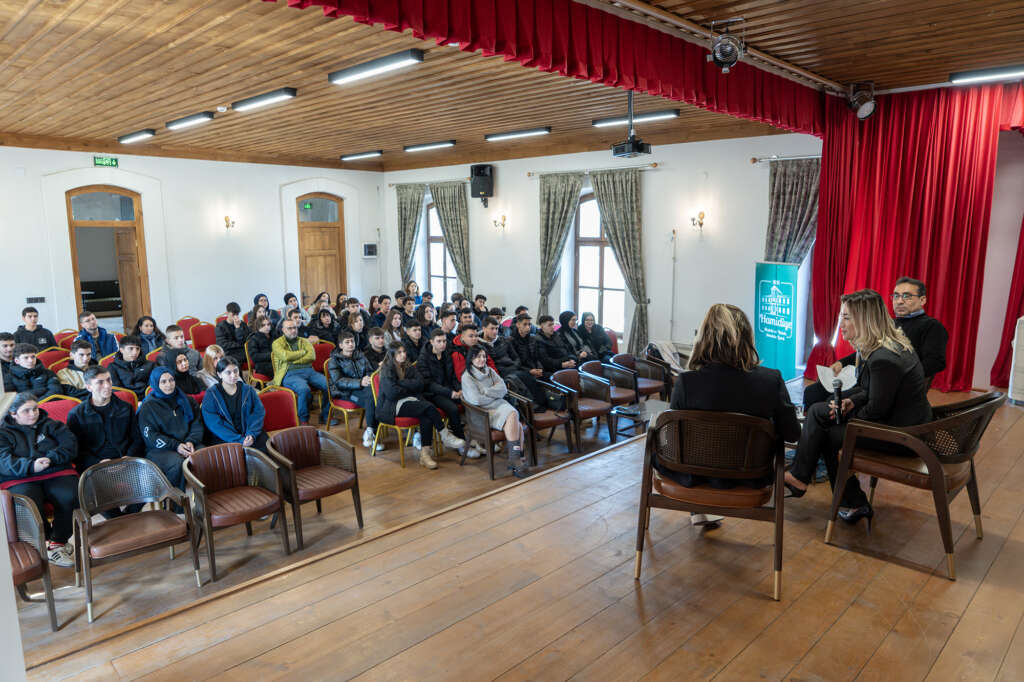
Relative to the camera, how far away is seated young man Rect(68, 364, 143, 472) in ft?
15.1

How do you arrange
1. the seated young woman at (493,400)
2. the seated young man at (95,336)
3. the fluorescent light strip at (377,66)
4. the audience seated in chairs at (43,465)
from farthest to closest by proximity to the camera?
the seated young man at (95,336), the seated young woman at (493,400), the fluorescent light strip at (377,66), the audience seated in chairs at (43,465)

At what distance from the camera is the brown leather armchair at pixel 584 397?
20.4ft

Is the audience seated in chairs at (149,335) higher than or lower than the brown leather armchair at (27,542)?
higher

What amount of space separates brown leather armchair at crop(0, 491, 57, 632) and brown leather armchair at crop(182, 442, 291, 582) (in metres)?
0.79

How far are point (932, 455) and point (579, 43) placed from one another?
297 cm

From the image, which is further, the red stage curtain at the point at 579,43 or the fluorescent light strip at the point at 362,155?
the fluorescent light strip at the point at 362,155

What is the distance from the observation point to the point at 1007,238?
22.6 feet

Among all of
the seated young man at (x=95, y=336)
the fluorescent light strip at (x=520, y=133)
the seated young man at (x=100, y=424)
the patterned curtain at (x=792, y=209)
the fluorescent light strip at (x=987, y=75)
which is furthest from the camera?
the fluorescent light strip at (x=520, y=133)

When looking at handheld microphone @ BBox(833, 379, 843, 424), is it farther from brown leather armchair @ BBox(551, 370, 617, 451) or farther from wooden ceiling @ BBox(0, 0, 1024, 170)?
brown leather armchair @ BBox(551, 370, 617, 451)

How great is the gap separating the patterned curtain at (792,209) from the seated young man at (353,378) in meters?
5.35

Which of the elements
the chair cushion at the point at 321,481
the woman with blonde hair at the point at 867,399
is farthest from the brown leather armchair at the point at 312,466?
the woman with blonde hair at the point at 867,399

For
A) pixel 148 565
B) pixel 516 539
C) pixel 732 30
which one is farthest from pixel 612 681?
pixel 732 30

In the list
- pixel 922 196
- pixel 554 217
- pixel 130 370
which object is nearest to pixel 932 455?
pixel 922 196

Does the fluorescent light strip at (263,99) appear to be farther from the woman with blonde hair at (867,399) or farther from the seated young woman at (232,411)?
the woman with blonde hair at (867,399)
